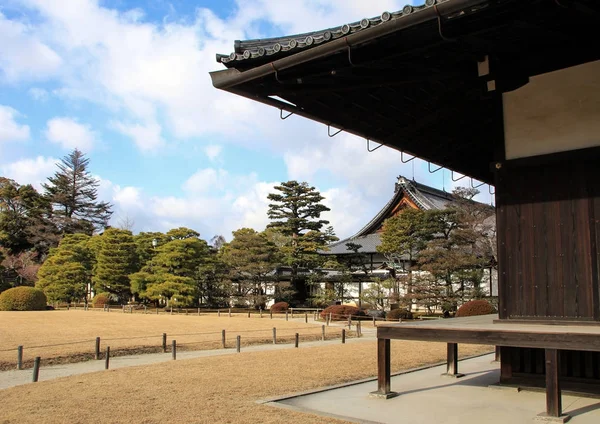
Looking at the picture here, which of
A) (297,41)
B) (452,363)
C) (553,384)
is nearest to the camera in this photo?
(553,384)

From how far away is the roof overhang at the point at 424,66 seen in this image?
495cm

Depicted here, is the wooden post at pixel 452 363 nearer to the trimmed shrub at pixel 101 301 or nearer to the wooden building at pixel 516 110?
the wooden building at pixel 516 110

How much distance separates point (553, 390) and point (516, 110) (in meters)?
3.55

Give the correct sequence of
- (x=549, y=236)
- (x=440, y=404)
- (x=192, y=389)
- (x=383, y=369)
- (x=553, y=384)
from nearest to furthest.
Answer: (x=553, y=384) → (x=549, y=236) → (x=440, y=404) → (x=383, y=369) → (x=192, y=389)

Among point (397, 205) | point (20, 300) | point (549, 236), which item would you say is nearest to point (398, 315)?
point (397, 205)

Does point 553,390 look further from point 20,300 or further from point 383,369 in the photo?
point 20,300

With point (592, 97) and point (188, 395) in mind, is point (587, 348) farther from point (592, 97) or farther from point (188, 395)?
point (188, 395)

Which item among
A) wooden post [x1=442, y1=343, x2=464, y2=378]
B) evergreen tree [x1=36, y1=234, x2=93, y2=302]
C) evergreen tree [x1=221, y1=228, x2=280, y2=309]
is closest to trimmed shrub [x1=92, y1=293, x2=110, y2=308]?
evergreen tree [x1=36, y1=234, x2=93, y2=302]

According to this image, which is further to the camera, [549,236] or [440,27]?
[549,236]

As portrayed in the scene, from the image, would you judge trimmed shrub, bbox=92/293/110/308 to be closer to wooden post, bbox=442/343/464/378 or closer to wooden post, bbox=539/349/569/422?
wooden post, bbox=442/343/464/378

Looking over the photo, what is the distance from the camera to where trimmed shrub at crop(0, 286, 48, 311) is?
34938mm

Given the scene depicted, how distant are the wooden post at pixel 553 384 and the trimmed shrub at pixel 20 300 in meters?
36.9

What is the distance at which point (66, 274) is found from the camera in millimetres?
41594

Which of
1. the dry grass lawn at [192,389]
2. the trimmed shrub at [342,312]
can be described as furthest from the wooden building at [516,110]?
the trimmed shrub at [342,312]
